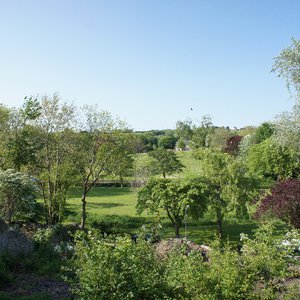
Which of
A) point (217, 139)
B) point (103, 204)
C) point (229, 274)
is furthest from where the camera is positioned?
point (217, 139)

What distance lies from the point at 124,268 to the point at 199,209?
12.0 metres

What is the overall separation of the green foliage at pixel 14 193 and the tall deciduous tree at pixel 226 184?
29.3ft

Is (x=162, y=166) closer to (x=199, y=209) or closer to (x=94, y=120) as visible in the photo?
(x=94, y=120)

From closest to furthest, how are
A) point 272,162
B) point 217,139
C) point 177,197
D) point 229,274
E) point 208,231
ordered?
point 229,274 < point 177,197 < point 208,231 < point 272,162 < point 217,139

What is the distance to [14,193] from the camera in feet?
59.3

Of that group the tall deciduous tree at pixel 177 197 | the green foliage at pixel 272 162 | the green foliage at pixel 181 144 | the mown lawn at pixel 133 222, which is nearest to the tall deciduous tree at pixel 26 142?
the mown lawn at pixel 133 222

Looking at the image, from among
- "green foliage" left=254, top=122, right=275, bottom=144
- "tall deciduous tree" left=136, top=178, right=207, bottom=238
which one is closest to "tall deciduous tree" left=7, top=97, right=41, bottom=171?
"tall deciduous tree" left=136, top=178, right=207, bottom=238

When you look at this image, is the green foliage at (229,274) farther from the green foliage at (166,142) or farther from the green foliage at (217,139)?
the green foliage at (166,142)

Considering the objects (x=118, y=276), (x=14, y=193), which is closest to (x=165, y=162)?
(x=14, y=193)

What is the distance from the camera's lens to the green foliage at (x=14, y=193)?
17688 mm

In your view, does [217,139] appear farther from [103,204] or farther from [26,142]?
[26,142]

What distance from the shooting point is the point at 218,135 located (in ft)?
227

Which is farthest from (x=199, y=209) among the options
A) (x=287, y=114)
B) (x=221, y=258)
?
(x=221, y=258)

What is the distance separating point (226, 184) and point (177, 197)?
113 inches
